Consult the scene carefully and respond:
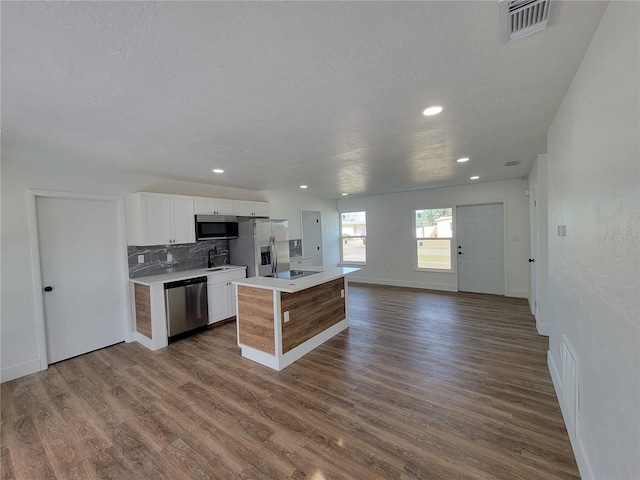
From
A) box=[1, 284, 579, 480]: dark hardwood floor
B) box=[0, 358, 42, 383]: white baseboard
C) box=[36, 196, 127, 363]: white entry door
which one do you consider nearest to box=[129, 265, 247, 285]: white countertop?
box=[36, 196, 127, 363]: white entry door

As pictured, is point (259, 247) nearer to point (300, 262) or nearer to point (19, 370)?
point (300, 262)

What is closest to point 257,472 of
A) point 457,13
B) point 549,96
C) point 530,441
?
point 530,441

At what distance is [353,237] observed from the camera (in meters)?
7.76

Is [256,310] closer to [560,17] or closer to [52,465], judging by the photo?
[52,465]

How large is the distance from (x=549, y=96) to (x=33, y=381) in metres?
5.47

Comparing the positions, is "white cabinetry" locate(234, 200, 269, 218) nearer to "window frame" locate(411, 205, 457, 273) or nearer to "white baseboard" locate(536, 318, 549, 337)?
"window frame" locate(411, 205, 457, 273)

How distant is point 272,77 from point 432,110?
4.10 ft

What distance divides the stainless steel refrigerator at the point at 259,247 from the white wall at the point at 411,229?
285 cm

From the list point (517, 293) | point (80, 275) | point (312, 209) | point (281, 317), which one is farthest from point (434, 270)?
point (80, 275)

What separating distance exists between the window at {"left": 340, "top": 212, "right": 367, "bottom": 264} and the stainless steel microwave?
365 cm

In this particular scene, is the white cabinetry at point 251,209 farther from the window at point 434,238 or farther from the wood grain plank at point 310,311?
the window at point 434,238

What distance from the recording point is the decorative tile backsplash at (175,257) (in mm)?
3988

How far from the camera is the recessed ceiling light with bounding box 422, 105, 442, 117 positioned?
2.02 meters

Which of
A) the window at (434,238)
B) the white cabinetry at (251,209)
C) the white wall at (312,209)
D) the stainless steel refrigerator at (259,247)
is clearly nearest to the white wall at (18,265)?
the white cabinetry at (251,209)
